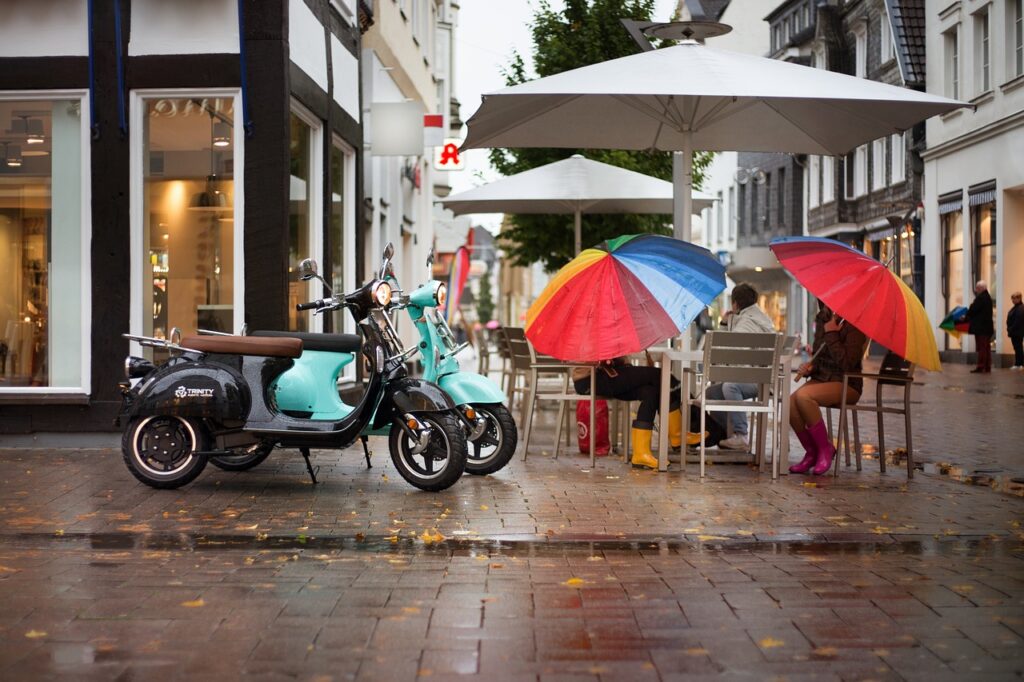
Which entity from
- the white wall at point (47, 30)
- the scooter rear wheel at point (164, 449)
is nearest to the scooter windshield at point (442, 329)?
the scooter rear wheel at point (164, 449)

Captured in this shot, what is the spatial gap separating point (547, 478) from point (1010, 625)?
4998mm

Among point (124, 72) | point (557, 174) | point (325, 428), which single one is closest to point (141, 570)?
point (325, 428)

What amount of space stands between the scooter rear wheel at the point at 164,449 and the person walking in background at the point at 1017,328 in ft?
71.7

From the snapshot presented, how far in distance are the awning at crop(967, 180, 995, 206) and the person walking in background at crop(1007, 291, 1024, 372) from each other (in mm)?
3470

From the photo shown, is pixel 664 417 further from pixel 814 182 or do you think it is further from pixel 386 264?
pixel 814 182

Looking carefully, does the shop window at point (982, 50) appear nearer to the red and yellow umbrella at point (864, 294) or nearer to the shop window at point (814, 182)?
the shop window at point (814, 182)

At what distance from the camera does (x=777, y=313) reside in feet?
195

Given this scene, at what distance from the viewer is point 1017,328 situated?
27.7 m

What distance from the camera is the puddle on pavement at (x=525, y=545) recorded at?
22.9ft

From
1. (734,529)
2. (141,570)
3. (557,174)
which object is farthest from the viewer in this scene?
(557,174)

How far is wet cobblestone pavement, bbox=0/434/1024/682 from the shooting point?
477 centimetres

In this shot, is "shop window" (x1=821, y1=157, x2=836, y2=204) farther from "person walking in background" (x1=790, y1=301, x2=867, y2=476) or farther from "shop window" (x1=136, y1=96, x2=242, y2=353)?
"person walking in background" (x1=790, y1=301, x2=867, y2=476)

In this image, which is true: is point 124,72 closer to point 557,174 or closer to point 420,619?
point 557,174

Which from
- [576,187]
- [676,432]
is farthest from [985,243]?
[676,432]
